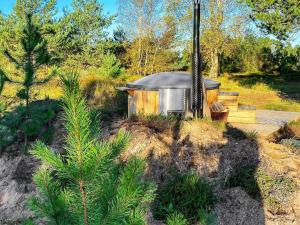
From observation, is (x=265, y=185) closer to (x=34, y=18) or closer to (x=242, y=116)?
(x=242, y=116)

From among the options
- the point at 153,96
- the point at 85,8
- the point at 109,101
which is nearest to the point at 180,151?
the point at 153,96

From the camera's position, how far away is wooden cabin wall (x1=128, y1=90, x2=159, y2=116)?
38.2 ft

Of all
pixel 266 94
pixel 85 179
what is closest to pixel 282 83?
pixel 266 94

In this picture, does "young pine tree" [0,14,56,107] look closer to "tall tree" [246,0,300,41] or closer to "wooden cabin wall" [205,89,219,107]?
"wooden cabin wall" [205,89,219,107]

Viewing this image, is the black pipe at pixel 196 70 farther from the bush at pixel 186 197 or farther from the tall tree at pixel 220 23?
the tall tree at pixel 220 23

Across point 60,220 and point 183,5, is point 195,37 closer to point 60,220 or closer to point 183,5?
point 60,220

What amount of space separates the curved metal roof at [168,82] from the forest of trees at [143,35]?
635 inches

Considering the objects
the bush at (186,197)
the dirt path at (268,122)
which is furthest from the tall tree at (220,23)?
the bush at (186,197)

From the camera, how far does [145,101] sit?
1173cm

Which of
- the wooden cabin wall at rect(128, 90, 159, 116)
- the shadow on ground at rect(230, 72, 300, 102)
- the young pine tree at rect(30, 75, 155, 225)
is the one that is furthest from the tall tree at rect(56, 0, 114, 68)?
the young pine tree at rect(30, 75, 155, 225)

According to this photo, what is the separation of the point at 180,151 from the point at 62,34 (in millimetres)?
24838

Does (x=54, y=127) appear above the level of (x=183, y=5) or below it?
below

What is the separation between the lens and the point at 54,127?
1043 cm

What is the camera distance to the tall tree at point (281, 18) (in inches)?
649
